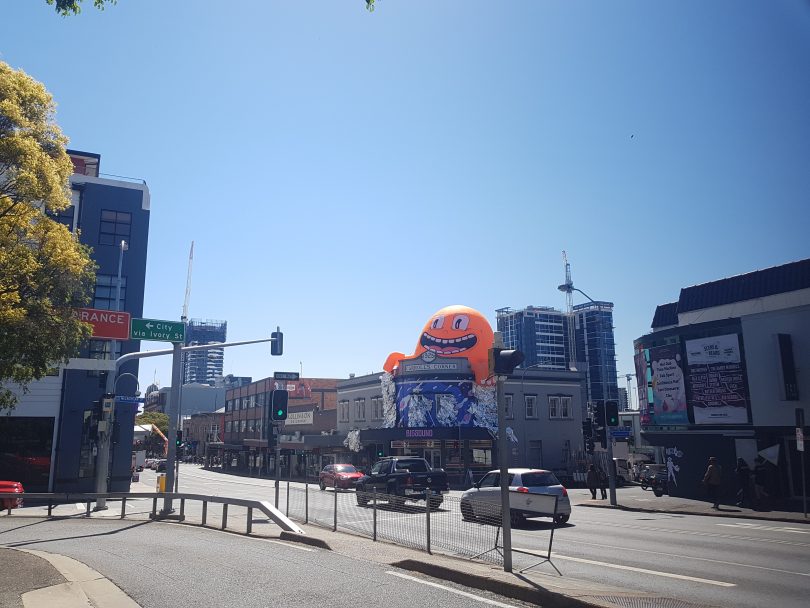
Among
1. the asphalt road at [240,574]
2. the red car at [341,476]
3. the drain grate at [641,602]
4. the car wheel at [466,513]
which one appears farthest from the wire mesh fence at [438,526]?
the red car at [341,476]

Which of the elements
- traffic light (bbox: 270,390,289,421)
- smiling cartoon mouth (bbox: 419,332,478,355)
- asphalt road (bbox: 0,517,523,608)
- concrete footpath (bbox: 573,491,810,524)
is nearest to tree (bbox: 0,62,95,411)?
asphalt road (bbox: 0,517,523,608)

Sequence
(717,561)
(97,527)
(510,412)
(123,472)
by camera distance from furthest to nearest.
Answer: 1. (510,412)
2. (123,472)
3. (97,527)
4. (717,561)

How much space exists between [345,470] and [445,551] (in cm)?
2762

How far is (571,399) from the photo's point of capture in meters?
56.3

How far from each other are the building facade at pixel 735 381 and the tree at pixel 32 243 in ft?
78.2

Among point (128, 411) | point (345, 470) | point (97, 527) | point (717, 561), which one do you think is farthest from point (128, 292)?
point (717, 561)

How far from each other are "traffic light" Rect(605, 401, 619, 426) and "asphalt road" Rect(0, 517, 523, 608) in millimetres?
16935

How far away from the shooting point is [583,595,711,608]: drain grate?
25.7ft

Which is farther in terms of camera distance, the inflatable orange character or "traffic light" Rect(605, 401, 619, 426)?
the inflatable orange character

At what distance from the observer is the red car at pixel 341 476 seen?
37531 millimetres

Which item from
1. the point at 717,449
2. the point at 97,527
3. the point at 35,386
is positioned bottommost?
the point at 97,527

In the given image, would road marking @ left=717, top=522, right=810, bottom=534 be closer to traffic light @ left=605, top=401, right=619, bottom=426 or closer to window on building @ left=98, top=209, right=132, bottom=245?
traffic light @ left=605, top=401, right=619, bottom=426

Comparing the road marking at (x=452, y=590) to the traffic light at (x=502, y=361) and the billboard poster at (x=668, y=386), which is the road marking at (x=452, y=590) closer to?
the traffic light at (x=502, y=361)

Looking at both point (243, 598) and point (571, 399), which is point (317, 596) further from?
point (571, 399)
